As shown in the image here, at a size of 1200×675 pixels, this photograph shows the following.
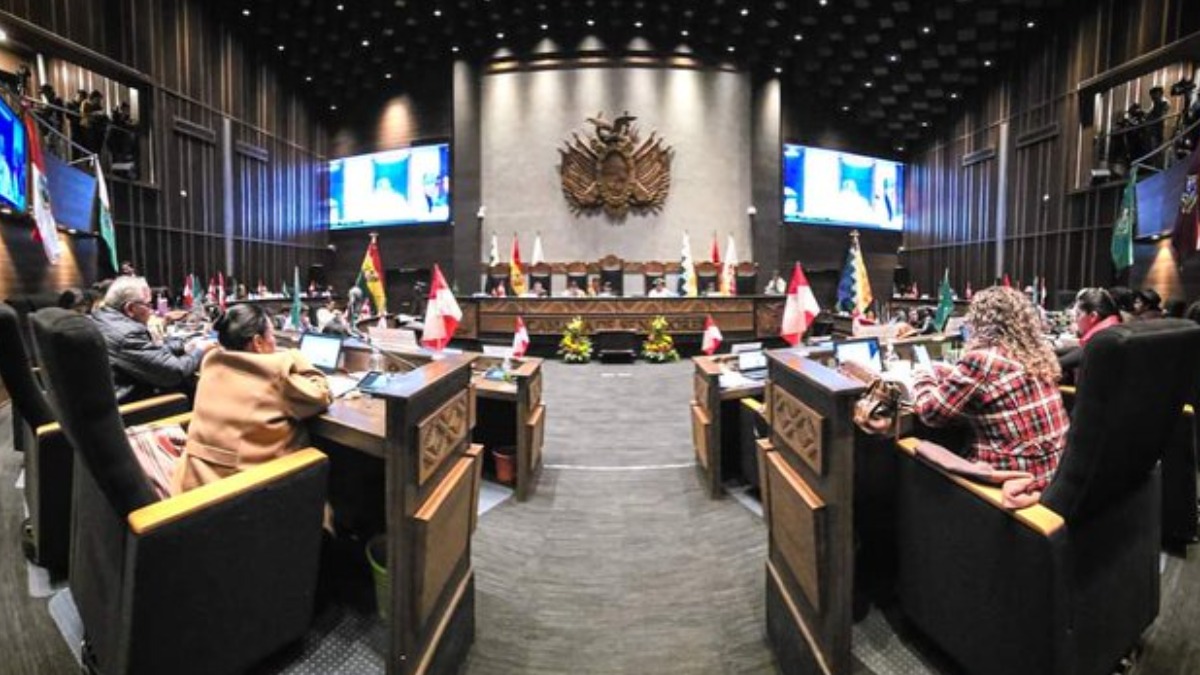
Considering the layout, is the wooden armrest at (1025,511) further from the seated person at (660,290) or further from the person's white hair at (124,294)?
the seated person at (660,290)

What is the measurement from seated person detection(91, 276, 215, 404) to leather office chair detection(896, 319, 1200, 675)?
126 inches

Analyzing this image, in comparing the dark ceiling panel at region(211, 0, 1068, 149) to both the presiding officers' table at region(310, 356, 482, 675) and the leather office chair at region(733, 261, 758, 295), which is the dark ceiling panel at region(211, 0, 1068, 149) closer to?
the leather office chair at region(733, 261, 758, 295)

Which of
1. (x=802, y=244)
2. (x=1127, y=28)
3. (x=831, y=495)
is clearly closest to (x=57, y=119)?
(x=831, y=495)

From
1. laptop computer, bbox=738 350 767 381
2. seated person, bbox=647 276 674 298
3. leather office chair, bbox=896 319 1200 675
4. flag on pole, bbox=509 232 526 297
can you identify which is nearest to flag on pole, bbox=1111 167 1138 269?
seated person, bbox=647 276 674 298

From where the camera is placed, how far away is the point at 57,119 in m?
8.30

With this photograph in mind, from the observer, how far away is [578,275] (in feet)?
36.8

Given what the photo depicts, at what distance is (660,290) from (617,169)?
2698 mm

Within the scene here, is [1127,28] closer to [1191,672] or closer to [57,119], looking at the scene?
[1191,672]

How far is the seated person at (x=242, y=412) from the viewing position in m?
1.70

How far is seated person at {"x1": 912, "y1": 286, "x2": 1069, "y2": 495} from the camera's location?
1.72 metres

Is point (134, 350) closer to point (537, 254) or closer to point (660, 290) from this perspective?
point (660, 290)

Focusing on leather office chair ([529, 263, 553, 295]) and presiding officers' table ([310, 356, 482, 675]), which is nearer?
presiding officers' table ([310, 356, 482, 675])

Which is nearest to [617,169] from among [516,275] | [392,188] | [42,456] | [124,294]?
[516,275]

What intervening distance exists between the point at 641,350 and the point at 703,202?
13.3ft
